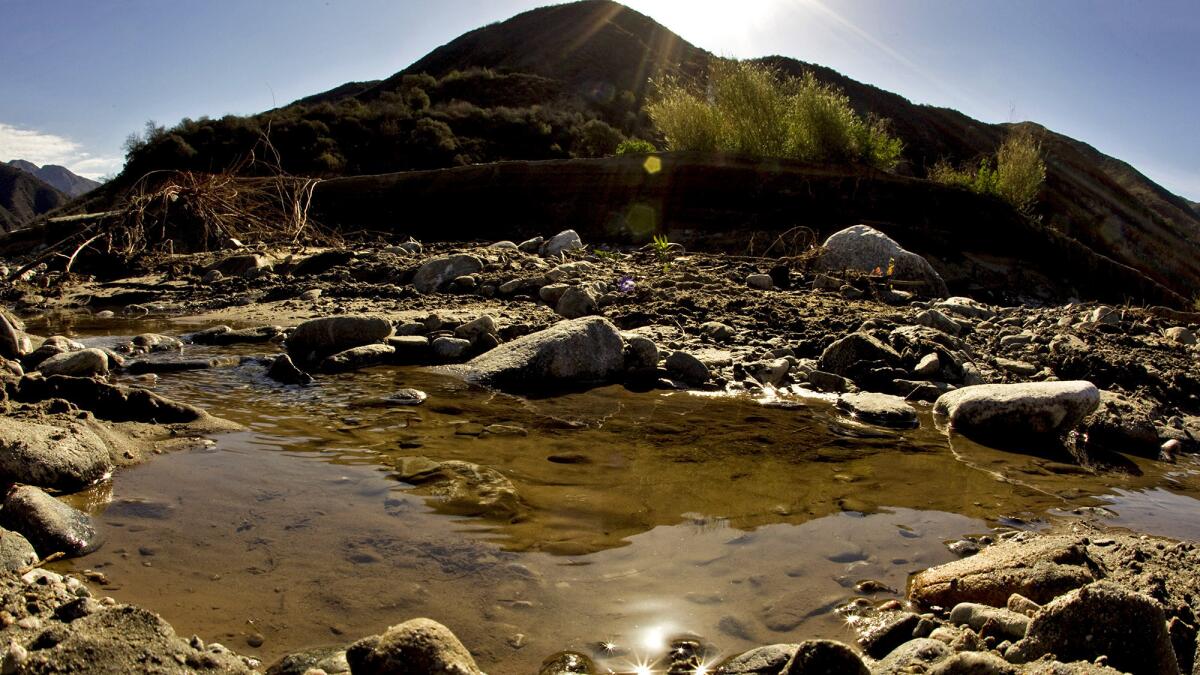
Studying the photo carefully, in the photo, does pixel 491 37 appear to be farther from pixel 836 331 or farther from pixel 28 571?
pixel 28 571

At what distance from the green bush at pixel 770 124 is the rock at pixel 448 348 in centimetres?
733

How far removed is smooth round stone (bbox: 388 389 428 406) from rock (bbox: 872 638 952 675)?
275 centimetres

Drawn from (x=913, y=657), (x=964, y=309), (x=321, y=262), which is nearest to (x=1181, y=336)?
(x=964, y=309)

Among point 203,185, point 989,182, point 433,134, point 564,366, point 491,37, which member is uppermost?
point 491,37

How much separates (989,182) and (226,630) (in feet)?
40.1

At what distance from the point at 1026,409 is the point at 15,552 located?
3.92 m

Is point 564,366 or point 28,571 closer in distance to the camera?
point 28,571

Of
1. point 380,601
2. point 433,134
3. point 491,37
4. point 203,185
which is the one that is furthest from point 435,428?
point 491,37

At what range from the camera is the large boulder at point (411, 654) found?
1398 mm

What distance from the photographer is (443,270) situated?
743 centimetres

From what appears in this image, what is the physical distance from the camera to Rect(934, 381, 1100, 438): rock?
3.71 meters

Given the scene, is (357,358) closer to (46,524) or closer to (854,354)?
(46,524)

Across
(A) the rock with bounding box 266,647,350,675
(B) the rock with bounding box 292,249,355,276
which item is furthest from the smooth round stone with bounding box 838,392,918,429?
(B) the rock with bounding box 292,249,355,276

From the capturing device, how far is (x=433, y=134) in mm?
22812
